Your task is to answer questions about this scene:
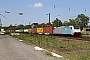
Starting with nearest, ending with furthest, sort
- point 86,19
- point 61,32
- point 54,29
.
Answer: point 61,32 < point 54,29 < point 86,19

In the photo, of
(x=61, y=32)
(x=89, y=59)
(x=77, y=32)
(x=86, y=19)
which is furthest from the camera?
(x=86, y=19)

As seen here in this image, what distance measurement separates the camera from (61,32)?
6359 centimetres

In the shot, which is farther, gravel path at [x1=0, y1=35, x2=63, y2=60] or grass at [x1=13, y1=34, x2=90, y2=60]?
grass at [x1=13, y1=34, x2=90, y2=60]

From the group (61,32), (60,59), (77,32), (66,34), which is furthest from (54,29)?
(60,59)

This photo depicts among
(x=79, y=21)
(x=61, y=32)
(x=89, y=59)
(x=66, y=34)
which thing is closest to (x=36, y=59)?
(x=89, y=59)

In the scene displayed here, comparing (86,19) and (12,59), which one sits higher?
(86,19)

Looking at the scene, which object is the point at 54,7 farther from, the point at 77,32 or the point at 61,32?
the point at 77,32

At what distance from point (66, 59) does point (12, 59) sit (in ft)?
9.97

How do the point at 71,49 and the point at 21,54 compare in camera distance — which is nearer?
the point at 21,54

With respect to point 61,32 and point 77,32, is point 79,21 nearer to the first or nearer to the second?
point 61,32

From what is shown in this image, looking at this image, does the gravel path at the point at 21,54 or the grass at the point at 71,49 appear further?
the grass at the point at 71,49

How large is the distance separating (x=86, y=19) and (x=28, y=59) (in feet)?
413

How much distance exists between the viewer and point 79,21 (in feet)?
444

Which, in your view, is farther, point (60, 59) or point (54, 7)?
point (54, 7)
